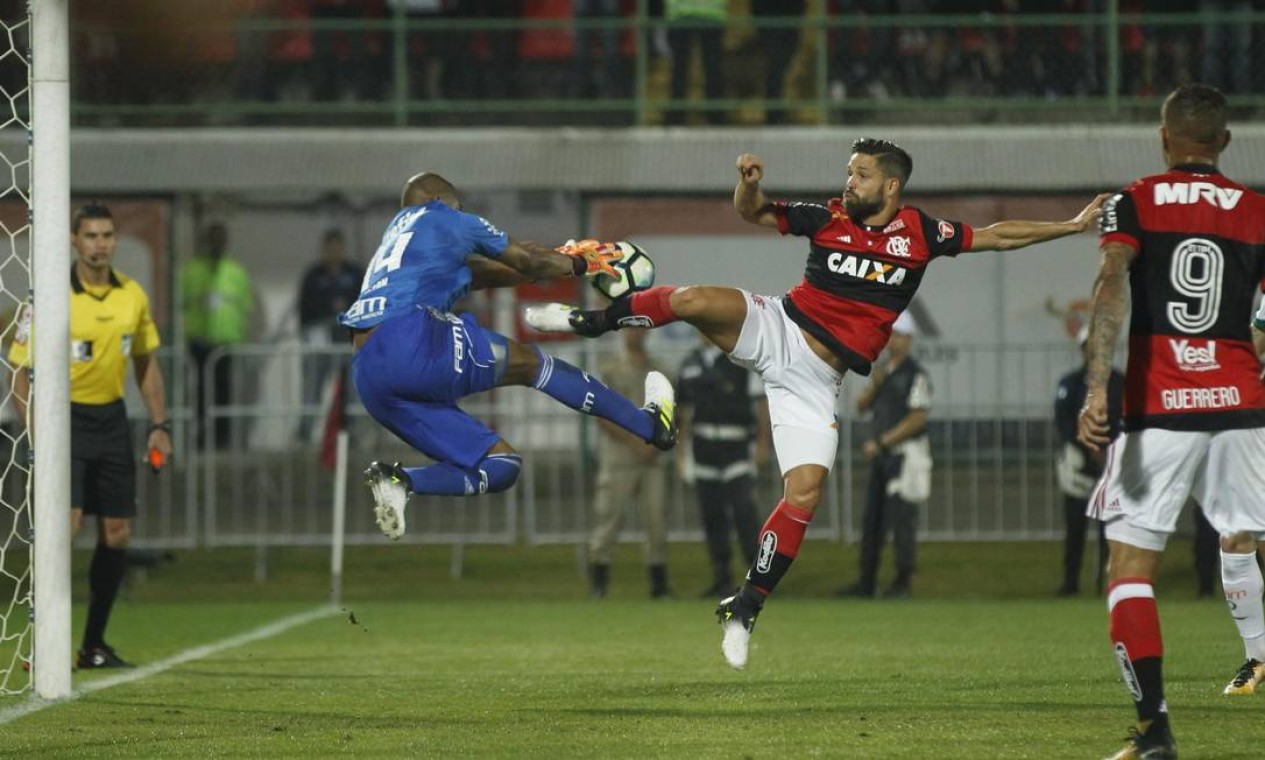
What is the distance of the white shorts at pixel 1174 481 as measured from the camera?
6703 mm

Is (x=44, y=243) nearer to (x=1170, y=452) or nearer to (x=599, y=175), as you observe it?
(x=1170, y=452)

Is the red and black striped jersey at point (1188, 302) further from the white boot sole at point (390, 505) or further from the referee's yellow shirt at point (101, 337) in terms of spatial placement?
the referee's yellow shirt at point (101, 337)

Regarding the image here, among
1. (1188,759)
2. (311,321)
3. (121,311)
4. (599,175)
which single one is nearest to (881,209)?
(1188,759)

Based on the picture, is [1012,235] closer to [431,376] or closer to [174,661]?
[431,376]

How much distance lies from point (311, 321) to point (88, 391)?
10.3 m

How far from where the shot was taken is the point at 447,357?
8883mm

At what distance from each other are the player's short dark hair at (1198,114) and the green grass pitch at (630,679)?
2.21 metres

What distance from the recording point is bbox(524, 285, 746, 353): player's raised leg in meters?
8.84

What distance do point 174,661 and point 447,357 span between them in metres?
3.53

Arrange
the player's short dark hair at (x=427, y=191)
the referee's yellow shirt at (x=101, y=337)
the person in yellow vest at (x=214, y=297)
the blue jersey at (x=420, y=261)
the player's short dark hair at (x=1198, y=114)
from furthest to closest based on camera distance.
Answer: the person in yellow vest at (x=214, y=297)
the referee's yellow shirt at (x=101, y=337)
the player's short dark hair at (x=427, y=191)
the blue jersey at (x=420, y=261)
the player's short dark hair at (x=1198, y=114)

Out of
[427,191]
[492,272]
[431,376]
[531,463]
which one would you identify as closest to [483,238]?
[492,272]

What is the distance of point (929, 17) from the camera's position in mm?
21094

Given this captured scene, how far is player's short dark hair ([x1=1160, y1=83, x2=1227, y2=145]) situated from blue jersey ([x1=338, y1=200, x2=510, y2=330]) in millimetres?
3303

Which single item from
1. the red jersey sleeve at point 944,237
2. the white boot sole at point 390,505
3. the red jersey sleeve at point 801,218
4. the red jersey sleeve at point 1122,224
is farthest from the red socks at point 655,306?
the red jersey sleeve at point 1122,224
